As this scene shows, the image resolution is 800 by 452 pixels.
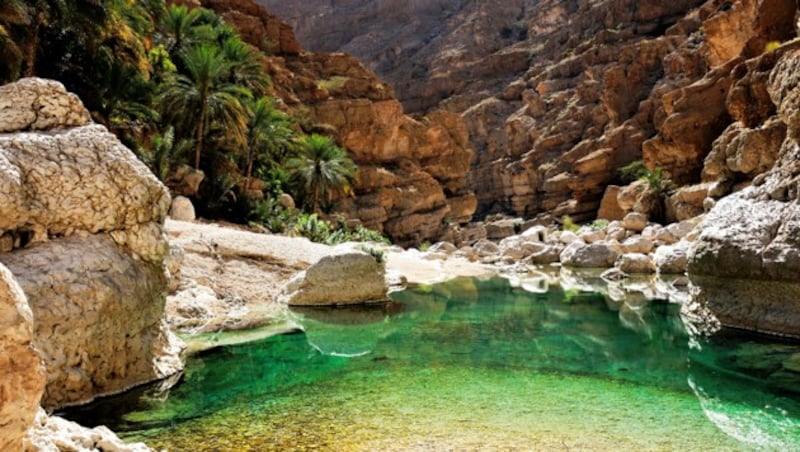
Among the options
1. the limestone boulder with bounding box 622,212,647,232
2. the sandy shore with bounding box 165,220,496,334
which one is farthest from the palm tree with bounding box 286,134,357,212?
the limestone boulder with bounding box 622,212,647,232

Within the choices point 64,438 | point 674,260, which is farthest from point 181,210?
point 674,260

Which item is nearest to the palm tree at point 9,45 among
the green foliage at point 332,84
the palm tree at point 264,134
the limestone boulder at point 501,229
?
the palm tree at point 264,134

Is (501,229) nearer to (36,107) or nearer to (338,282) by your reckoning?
(338,282)

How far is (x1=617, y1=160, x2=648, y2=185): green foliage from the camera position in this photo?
45.2m

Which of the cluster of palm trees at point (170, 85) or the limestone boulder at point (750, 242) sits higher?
the cluster of palm trees at point (170, 85)

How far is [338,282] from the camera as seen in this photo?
47.8 ft

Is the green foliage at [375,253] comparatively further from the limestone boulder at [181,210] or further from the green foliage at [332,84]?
the green foliage at [332,84]

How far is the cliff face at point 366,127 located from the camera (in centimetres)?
4284

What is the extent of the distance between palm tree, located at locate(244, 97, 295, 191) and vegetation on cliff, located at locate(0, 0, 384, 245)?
69mm

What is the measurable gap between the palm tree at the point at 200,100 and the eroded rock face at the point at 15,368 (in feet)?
75.1

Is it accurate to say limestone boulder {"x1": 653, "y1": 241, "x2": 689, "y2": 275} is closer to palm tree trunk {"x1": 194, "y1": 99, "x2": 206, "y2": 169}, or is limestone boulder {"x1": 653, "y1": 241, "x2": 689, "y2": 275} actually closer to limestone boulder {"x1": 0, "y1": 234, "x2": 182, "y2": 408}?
limestone boulder {"x1": 0, "y1": 234, "x2": 182, "y2": 408}

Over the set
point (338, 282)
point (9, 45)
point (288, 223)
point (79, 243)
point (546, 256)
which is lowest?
point (338, 282)

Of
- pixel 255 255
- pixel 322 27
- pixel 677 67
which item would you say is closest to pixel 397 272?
pixel 255 255

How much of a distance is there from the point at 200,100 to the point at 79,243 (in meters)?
19.8
